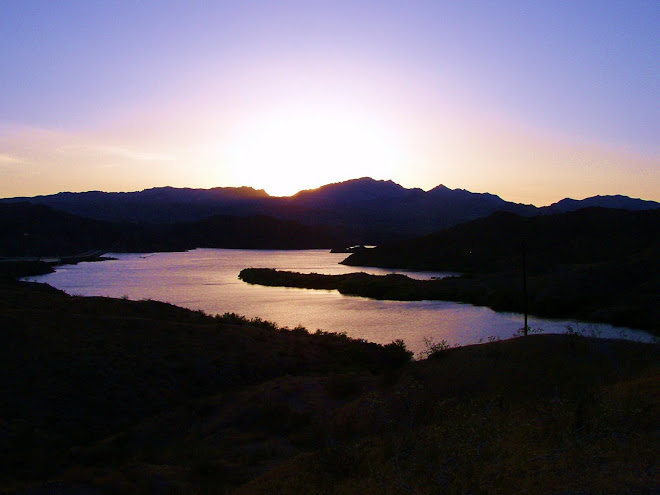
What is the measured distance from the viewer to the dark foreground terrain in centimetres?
666

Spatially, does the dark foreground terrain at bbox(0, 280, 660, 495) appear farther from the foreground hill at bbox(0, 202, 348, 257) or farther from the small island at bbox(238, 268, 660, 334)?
the foreground hill at bbox(0, 202, 348, 257)

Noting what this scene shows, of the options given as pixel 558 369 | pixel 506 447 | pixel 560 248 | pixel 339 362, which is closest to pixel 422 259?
pixel 560 248

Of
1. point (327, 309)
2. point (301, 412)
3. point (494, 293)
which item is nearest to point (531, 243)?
point (494, 293)

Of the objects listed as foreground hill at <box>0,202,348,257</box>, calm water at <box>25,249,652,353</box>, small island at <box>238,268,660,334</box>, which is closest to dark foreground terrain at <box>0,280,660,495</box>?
calm water at <box>25,249,652,353</box>

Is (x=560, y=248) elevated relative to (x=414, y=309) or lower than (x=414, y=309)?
elevated

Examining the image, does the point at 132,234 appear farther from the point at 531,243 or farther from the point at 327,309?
the point at 327,309

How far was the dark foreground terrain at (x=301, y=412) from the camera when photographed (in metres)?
6.66

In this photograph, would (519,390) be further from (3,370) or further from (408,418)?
(3,370)

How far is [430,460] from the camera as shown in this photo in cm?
721

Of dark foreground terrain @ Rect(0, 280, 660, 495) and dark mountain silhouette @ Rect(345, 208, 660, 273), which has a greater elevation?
dark mountain silhouette @ Rect(345, 208, 660, 273)

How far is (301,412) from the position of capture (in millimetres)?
13641

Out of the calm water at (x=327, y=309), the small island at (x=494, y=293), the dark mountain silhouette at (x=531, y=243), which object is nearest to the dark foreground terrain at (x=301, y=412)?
the calm water at (x=327, y=309)

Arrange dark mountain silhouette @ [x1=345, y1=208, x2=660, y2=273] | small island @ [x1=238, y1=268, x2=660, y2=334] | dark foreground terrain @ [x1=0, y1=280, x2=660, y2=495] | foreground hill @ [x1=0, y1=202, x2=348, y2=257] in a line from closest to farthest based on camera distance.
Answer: dark foreground terrain @ [x1=0, y1=280, x2=660, y2=495], small island @ [x1=238, y1=268, x2=660, y2=334], dark mountain silhouette @ [x1=345, y1=208, x2=660, y2=273], foreground hill @ [x1=0, y1=202, x2=348, y2=257]

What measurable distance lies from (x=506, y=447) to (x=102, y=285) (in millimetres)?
53252
